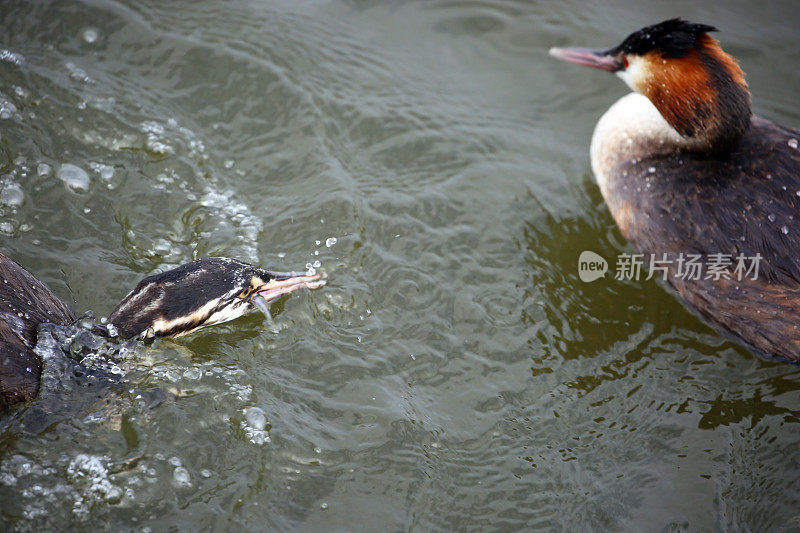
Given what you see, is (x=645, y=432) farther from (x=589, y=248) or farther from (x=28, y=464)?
(x=28, y=464)

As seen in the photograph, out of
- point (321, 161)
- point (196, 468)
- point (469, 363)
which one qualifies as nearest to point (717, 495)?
point (469, 363)

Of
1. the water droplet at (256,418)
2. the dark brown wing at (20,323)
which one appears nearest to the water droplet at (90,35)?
the dark brown wing at (20,323)

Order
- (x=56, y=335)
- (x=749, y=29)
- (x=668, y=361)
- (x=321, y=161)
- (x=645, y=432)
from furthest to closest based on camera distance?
(x=749, y=29) → (x=321, y=161) → (x=668, y=361) → (x=645, y=432) → (x=56, y=335)

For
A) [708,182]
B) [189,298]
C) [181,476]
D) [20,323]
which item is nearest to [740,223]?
[708,182]

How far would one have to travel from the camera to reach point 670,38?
462 centimetres

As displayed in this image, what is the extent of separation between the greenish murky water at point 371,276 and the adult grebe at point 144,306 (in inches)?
7.5

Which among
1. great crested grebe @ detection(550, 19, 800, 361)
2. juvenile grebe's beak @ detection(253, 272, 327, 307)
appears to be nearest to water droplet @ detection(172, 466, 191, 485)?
juvenile grebe's beak @ detection(253, 272, 327, 307)

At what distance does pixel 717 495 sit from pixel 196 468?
2.78m

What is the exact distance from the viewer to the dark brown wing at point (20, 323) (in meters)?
3.43

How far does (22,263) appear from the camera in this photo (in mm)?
4188

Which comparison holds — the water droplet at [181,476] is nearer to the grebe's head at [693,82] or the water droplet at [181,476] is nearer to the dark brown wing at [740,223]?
the dark brown wing at [740,223]

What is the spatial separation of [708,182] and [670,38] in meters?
1.00

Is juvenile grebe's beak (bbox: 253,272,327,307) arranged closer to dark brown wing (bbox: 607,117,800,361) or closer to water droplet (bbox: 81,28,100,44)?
dark brown wing (bbox: 607,117,800,361)

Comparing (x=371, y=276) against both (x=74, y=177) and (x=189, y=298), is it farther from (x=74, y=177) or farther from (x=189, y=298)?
(x=74, y=177)
